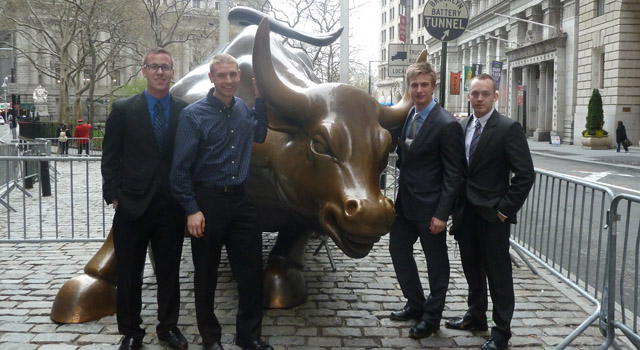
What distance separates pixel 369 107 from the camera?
4168mm

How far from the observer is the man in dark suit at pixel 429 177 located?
4.29 m

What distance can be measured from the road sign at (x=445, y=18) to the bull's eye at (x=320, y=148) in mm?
5819

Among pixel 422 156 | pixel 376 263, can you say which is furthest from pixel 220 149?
pixel 376 263

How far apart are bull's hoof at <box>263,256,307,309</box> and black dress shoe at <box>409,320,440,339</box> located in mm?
1171

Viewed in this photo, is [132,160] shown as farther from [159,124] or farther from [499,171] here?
[499,171]

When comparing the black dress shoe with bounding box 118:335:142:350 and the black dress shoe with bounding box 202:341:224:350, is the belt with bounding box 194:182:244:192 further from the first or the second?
the black dress shoe with bounding box 118:335:142:350

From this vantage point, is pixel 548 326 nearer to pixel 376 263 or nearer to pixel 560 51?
pixel 376 263

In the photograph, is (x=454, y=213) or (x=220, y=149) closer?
(x=220, y=149)

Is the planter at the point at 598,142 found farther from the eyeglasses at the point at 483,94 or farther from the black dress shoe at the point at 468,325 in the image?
the eyeglasses at the point at 483,94

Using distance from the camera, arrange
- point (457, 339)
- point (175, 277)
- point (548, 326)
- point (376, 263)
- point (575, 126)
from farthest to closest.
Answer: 1. point (575, 126)
2. point (376, 263)
3. point (548, 326)
4. point (457, 339)
5. point (175, 277)

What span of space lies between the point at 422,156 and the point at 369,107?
0.61 meters

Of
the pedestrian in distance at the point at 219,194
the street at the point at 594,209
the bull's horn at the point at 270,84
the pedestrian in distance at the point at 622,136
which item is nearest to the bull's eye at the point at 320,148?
the bull's horn at the point at 270,84

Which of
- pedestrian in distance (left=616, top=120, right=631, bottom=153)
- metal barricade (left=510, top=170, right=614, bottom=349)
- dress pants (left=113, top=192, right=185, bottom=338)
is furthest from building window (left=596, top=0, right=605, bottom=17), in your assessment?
dress pants (left=113, top=192, right=185, bottom=338)

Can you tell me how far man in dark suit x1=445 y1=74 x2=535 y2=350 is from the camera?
4.06 metres
